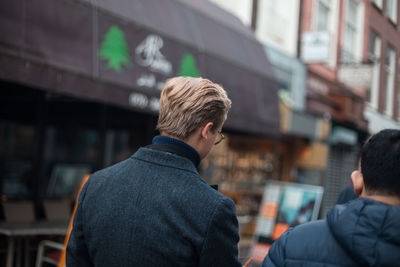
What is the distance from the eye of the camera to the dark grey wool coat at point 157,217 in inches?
61.4

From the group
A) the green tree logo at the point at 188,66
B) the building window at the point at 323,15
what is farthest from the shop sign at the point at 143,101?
the building window at the point at 323,15

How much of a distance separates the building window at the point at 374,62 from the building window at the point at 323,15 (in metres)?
1.43

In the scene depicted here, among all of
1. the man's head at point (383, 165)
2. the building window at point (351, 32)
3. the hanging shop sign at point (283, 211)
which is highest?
the building window at point (351, 32)

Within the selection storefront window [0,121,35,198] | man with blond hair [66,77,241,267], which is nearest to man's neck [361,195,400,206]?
man with blond hair [66,77,241,267]

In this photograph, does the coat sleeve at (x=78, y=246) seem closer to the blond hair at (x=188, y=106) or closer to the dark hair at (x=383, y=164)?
the blond hair at (x=188, y=106)

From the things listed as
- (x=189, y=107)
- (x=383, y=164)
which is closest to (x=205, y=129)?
(x=189, y=107)

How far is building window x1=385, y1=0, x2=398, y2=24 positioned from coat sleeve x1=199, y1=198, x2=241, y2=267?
7654mm

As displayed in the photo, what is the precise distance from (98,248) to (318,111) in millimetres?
12121

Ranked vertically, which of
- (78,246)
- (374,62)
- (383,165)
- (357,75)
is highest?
(374,62)

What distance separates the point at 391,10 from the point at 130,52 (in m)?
5.38

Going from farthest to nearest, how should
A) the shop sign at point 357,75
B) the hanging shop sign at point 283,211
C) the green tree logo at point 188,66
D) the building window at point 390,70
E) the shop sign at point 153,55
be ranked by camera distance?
the shop sign at point 357,75
the building window at point 390,70
the green tree logo at point 188,66
the hanging shop sign at point 283,211
the shop sign at point 153,55

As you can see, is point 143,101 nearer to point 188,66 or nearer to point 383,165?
point 188,66

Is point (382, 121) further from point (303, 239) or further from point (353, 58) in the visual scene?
point (303, 239)

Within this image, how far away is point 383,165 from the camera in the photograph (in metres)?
1.51
